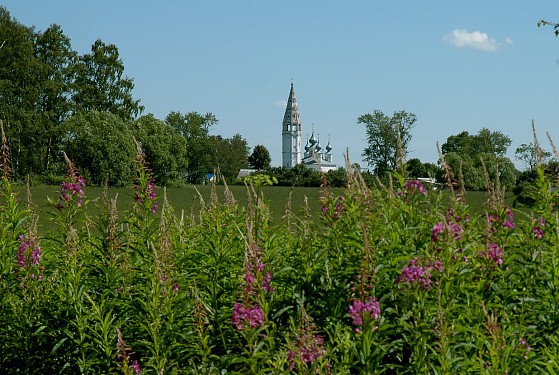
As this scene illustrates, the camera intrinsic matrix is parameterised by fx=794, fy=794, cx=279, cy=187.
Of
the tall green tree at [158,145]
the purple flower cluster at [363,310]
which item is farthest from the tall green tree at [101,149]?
the purple flower cluster at [363,310]

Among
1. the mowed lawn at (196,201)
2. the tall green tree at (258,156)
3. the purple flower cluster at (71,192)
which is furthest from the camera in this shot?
the tall green tree at (258,156)

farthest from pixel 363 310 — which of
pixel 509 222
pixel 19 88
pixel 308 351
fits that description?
pixel 19 88

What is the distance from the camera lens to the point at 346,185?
6.23 metres

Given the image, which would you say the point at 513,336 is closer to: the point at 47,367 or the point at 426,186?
the point at 426,186

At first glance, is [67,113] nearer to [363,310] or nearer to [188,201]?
[188,201]

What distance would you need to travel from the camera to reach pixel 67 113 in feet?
196

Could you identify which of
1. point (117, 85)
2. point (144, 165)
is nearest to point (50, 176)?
point (117, 85)

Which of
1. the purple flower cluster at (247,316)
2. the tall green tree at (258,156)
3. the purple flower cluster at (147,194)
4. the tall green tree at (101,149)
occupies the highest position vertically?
the tall green tree at (258,156)

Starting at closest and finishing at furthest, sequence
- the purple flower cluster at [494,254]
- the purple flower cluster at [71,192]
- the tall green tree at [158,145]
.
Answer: the purple flower cluster at [494,254]
the purple flower cluster at [71,192]
the tall green tree at [158,145]

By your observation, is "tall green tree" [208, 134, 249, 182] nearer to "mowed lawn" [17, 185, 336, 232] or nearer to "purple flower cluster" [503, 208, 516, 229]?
"mowed lawn" [17, 185, 336, 232]

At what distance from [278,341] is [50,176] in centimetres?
5078

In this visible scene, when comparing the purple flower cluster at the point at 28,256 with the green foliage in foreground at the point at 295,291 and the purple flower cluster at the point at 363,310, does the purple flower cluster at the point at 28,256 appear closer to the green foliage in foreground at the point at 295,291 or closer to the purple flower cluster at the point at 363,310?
the green foliage in foreground at the point at 295,291

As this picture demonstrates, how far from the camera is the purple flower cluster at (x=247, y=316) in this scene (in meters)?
4.37

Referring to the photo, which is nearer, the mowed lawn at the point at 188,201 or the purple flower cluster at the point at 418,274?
the purple flower cluster at the point at 418,274
